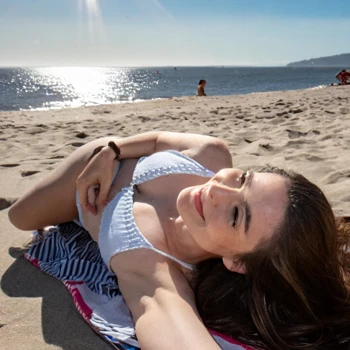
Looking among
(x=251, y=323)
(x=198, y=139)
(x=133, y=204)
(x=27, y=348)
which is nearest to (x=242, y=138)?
(x=198, y=139)

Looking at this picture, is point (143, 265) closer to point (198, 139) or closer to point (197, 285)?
point (197, 285)

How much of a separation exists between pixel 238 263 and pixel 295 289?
0.90 feet

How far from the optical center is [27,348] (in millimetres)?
1852

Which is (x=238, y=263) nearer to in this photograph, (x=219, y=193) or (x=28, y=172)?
(x=219, y=193)

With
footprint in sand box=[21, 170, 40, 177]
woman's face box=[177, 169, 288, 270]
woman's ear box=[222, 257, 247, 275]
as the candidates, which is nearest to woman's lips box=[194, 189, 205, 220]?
woman's face box=[177, 169, 288, 270]

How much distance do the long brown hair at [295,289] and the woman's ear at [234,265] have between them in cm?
3

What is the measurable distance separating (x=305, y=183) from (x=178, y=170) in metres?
0.80

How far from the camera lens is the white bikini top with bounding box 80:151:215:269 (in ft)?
6.88

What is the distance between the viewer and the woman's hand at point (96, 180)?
2.43 metres

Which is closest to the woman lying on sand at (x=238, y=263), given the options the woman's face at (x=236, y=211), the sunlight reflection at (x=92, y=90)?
the woman's face at (x=236, y=211)

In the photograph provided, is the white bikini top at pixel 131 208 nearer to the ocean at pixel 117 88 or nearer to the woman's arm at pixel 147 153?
the woman's arm at pixel 147 153

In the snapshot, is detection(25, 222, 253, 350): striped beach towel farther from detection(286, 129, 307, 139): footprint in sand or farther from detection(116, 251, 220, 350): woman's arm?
detection(286, 129, 307, 139): footprint in sand

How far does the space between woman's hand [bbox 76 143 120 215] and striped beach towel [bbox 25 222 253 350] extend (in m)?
0.33

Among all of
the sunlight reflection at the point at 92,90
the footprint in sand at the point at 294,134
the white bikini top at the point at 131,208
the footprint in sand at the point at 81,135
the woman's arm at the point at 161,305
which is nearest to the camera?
the woman's arm at the point at 161,305
